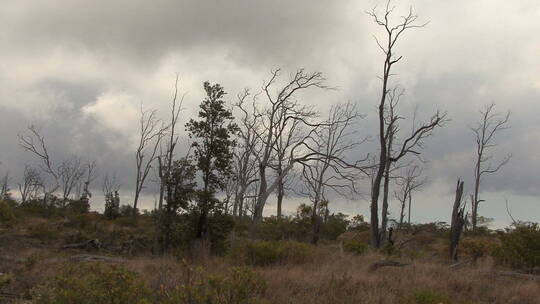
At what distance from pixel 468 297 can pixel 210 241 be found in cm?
990

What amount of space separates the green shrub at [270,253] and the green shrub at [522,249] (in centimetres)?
686

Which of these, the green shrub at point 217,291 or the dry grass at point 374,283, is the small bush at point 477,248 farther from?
the green shrub at point 217,291

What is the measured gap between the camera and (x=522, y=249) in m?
14.8

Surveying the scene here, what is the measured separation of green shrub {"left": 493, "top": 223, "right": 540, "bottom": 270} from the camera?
14.6m

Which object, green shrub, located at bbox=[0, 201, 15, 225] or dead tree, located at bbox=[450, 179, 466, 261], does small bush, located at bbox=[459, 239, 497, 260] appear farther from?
green shrub, located at bbox=[0, 201, 15, 225]

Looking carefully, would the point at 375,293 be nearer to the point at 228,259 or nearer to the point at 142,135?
the point at 228,259

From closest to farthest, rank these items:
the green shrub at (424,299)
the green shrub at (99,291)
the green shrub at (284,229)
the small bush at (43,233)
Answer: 1. the green shrub at (99,291)
2. the green shrub at (424,299)
3. the small bush at (43,233)
4. the green shrub at (284,229)

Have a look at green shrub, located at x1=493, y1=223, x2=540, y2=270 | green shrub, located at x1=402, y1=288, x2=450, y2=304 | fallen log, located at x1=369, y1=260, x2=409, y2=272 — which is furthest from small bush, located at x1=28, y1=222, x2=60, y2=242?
green shrub, located at x1=493, y1=223, x2=540, y2=270

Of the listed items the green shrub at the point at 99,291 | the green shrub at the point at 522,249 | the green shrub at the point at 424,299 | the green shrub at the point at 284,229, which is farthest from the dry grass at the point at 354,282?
the green shrub at the point at 284,229

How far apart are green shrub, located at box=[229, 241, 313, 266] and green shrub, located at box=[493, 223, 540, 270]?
686cm

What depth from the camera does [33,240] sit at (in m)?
20.3

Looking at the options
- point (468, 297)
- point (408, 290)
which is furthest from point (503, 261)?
point (408, 290)

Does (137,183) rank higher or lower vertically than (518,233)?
higher

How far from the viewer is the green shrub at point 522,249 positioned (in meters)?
14.6
